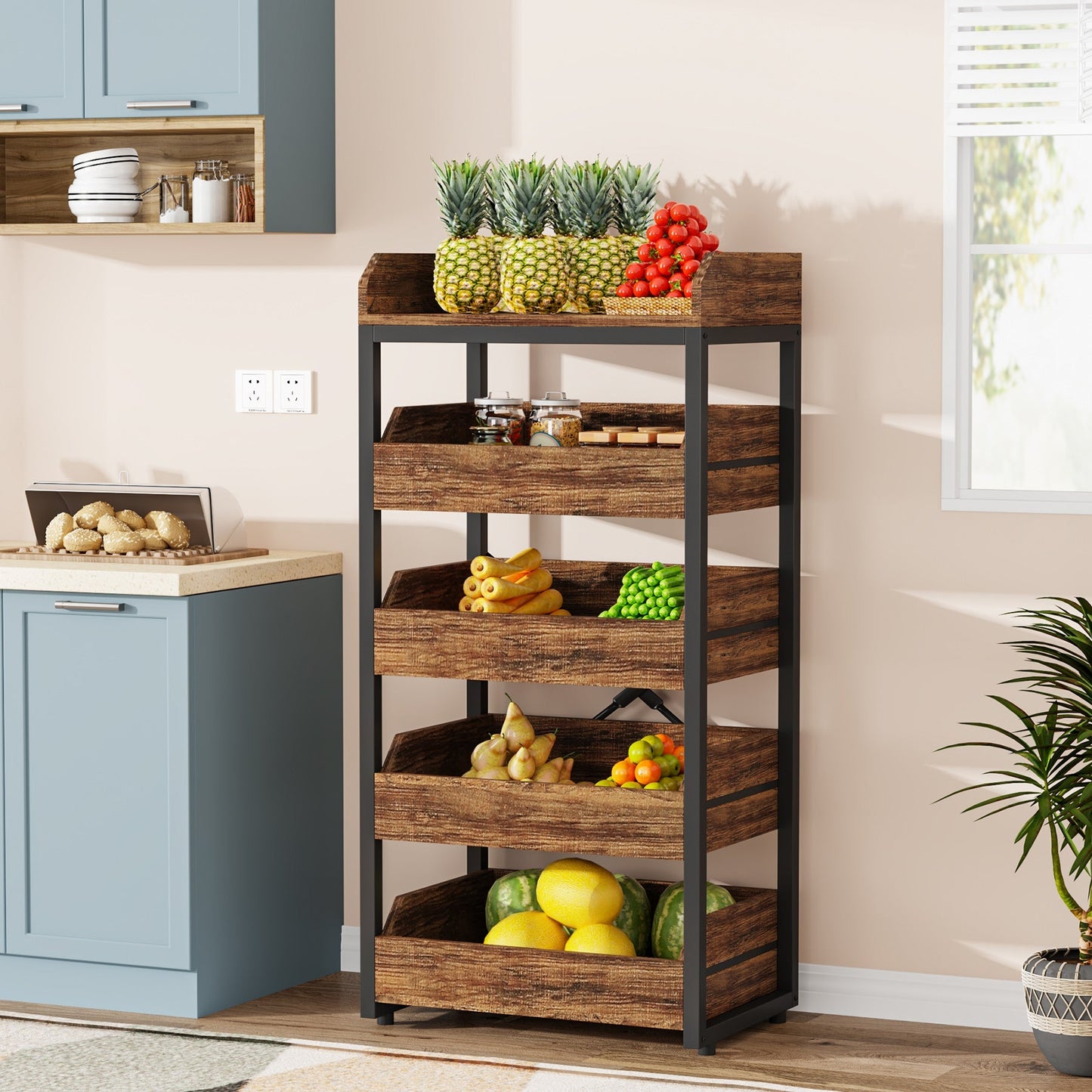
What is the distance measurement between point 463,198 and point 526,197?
14cm

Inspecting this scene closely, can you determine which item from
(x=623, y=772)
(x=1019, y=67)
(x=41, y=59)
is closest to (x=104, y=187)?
(x=41, y=59)

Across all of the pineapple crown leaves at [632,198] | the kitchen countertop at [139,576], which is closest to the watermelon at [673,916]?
the kitchen countertop at [139,576]

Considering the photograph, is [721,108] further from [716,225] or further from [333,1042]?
[333,1042]

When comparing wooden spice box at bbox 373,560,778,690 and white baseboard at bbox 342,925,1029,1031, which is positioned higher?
wooden spice box at bbox 373,560,778,690

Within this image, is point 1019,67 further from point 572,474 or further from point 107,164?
point 107,164

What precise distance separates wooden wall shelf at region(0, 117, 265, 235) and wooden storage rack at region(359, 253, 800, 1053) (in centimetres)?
51

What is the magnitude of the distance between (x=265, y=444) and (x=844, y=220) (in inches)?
53.4

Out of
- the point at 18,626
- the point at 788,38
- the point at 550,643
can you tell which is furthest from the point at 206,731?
the point at 788,38

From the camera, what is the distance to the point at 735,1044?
350 centimetres

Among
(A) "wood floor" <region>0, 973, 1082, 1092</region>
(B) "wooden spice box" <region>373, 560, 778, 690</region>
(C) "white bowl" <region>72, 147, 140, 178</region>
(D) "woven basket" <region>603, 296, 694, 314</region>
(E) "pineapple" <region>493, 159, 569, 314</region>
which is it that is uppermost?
(C) "white bowl" <region>72, 147, 140, 178</region>

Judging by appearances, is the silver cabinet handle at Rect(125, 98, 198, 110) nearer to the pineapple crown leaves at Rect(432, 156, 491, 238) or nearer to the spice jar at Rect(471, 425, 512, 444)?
the pineapple crown leaves at Rect(432, 156, 491, 238)

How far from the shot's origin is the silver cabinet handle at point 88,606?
3617mm

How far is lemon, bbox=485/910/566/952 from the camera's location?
140 inches

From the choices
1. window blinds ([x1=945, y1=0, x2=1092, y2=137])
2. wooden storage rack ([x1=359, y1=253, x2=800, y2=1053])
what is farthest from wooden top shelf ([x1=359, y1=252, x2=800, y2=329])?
window blinds ([x1=945, y1=0, x2=1092, y2=137])
